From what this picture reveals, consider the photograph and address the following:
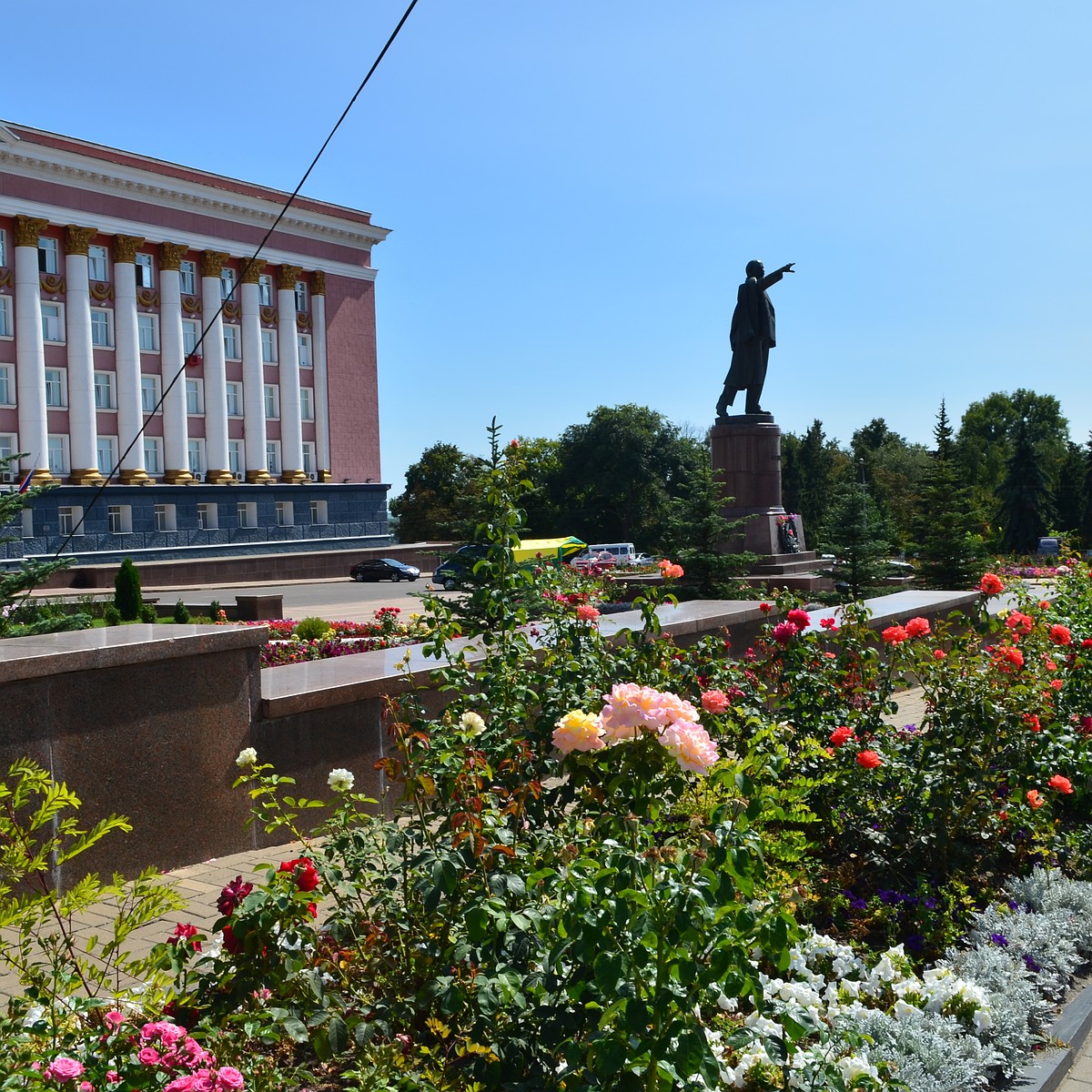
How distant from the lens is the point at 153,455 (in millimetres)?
42438

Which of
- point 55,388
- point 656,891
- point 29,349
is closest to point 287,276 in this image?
point 55,388

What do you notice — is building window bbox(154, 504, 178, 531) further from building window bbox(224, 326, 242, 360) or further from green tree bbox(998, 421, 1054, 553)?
green tree bbox(998, 421, 1054, 553)

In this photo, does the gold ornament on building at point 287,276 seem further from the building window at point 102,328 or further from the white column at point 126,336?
the building window at point 102,328

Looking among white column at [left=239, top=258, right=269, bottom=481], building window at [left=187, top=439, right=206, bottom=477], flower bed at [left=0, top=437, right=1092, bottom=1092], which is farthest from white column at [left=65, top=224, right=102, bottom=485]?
flower bed at [left=0, top=437, right=1092, bottom=1092]

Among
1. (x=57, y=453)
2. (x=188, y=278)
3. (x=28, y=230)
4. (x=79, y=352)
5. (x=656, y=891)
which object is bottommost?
(x=656, y=891)

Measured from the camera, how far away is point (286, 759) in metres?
5.52

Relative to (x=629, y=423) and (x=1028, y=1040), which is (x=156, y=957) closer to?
(x=1028, y=1040)

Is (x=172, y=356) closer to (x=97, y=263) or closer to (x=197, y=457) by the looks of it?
(x=197, y=457)

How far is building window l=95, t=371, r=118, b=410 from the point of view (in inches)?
1614

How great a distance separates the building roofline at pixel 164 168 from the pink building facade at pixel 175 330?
80mm

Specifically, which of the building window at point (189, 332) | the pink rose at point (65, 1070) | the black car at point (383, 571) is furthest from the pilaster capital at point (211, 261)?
the pink rose at point (65, 1070)

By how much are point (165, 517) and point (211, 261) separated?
10898 mm

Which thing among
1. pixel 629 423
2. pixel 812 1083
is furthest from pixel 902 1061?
pixel 629 423

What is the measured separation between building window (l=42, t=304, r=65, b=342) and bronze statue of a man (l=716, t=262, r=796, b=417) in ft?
92.0
